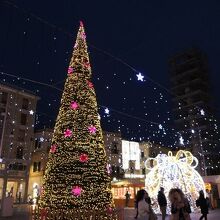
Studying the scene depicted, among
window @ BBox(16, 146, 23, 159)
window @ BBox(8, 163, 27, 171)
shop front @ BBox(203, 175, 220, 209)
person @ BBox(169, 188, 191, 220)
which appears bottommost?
person @ BBox(169, 188, 191, 220)

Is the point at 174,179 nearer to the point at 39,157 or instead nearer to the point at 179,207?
the point at 179,207

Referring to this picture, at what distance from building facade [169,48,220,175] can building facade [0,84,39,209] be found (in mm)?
23014

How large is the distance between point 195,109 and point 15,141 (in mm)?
31629

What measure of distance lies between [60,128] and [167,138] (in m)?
36.7

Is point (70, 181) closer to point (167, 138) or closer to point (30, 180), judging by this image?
point (30, 180)

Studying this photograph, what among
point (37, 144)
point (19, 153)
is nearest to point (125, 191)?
point (19, 153)

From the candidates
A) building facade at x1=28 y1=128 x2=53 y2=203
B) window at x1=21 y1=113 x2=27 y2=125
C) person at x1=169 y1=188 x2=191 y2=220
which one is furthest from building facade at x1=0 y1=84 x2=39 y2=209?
person at x1=169 y1=188 x2=191 y2=220

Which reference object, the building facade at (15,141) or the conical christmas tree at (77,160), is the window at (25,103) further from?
the conical christmas tree at (77,160)

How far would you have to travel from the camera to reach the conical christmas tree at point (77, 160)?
10.0m

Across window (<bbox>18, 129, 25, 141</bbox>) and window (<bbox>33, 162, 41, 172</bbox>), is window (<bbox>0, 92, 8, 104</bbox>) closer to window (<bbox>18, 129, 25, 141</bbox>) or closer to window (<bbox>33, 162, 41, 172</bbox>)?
window (<bbox>18, 129, 25, 141</bbox>)

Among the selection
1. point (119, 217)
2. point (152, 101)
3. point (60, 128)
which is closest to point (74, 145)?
point (60, 128)

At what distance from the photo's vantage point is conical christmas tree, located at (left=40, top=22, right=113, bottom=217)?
32.9 feet

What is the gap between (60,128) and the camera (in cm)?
1100

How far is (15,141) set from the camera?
125ft
